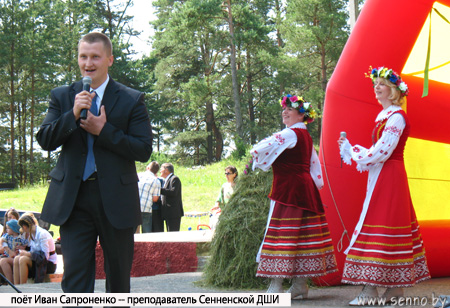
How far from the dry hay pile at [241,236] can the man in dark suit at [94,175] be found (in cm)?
275

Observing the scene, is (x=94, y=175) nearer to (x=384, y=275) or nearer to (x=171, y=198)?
(x=384, y=275)

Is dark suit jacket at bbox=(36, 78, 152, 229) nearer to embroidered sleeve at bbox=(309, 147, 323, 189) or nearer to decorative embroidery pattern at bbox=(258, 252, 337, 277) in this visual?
decorative embroidery pattern at bbox=(258, 252, 337, 277)

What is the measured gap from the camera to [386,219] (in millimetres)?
4922

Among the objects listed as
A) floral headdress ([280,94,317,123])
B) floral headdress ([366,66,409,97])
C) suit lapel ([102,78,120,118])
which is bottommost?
suit lapel ([102,78,120,118])

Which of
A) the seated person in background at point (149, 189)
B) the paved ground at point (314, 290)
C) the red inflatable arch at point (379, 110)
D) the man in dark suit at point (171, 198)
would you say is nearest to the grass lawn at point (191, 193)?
the man in dark suit at point (171, 198)

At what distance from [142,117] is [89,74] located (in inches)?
14.0

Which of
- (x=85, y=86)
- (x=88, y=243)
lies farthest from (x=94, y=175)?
(x=85, y=86)

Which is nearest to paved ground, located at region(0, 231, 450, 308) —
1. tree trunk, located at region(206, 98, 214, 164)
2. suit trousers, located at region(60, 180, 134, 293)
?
suit trousers, located at region(60, 180, 134, 293)

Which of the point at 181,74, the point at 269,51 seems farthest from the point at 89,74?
the point at 181,74

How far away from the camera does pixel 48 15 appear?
38.5 metres

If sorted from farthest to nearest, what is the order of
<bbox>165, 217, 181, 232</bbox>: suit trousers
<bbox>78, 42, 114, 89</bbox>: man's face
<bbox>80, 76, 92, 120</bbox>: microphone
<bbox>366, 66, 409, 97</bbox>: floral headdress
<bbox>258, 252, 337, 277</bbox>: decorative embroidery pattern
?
<bbox>165, 217, 181, 232</bbox>: suit trousers
<bbox>258, 252, 337, 277</bbox>: decorative embroidery pattern
<bbox>366, 66, 409, 97</bbox>: floral headdress
<bbox>78, 42, 114, 89</bbox>: man's face
<bbox>80, 76, 92, 120</bbox>: microphone

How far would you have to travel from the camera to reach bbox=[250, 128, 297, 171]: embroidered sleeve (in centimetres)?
539

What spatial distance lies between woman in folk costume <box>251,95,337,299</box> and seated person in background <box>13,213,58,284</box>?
13.3 ft

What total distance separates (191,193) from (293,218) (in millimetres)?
18802
